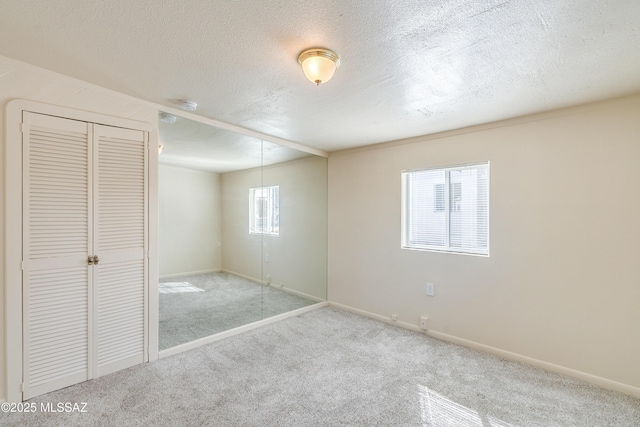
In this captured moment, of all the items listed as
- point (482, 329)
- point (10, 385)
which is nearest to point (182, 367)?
point (10, 385)

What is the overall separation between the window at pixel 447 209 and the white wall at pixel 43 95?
3.01 m

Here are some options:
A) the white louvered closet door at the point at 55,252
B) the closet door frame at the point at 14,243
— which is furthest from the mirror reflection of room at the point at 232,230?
the closet door frame at the point at 14,243

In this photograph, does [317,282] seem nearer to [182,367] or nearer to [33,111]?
[182,367]

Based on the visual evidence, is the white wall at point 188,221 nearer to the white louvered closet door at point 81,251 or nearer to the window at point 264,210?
the white louvered closet door at point 81,251

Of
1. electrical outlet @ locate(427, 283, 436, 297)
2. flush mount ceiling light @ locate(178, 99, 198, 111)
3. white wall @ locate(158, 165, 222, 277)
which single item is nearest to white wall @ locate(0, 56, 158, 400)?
flush mount ceiling light @ locate(178, 99, 198, 111)

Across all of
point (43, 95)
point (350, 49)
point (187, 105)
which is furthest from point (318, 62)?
point (43, 95)

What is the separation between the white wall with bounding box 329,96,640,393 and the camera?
7.62ft

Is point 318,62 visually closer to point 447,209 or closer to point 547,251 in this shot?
point 447,209

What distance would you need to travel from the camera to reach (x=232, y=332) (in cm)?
328

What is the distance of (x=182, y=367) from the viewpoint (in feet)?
8.39

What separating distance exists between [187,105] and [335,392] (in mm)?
2640

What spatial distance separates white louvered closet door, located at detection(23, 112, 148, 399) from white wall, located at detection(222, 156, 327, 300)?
3.50ft

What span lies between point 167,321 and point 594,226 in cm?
387

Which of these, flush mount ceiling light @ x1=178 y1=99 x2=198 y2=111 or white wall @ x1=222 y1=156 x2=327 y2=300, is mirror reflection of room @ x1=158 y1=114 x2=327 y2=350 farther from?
flush mount ceiling light @ x1=178 y1=99 x2=198 y2=111
